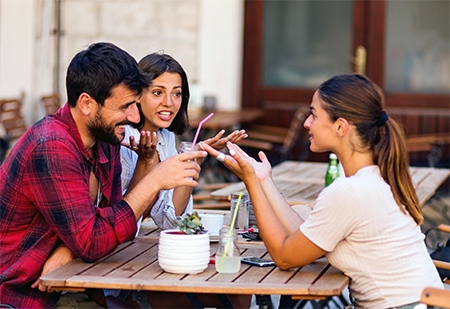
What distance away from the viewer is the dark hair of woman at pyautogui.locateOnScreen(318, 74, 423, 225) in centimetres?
300

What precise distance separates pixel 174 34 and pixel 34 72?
1.64 m

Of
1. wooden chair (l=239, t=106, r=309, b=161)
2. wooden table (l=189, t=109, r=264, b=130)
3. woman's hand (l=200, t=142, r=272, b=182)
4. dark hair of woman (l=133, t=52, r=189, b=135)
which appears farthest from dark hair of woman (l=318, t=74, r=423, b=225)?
wooden chair (l=239, t=106, r=309, b=161)

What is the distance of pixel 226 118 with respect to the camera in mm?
8359

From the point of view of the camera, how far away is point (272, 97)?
381 inches

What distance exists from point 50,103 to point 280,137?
2.38 metres

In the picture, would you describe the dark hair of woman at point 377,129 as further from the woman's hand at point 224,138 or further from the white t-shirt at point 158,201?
the white t-shirt at point 158,201

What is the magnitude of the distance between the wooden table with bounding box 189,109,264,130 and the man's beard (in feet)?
13.5

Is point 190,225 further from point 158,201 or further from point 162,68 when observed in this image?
point 162,68

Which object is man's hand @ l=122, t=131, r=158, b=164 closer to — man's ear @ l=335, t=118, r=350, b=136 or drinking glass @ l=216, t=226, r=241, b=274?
drinking glass @ l=216, t=226, r=241, b=274

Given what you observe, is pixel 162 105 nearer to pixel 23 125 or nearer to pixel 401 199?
pixel 401 199

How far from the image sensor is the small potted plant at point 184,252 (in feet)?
9.37

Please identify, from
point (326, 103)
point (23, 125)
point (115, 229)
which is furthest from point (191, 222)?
point (23, 125)

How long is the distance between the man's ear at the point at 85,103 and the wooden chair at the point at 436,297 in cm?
128

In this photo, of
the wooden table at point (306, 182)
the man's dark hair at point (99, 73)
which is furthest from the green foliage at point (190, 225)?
the wooden table at point (306, 182)
